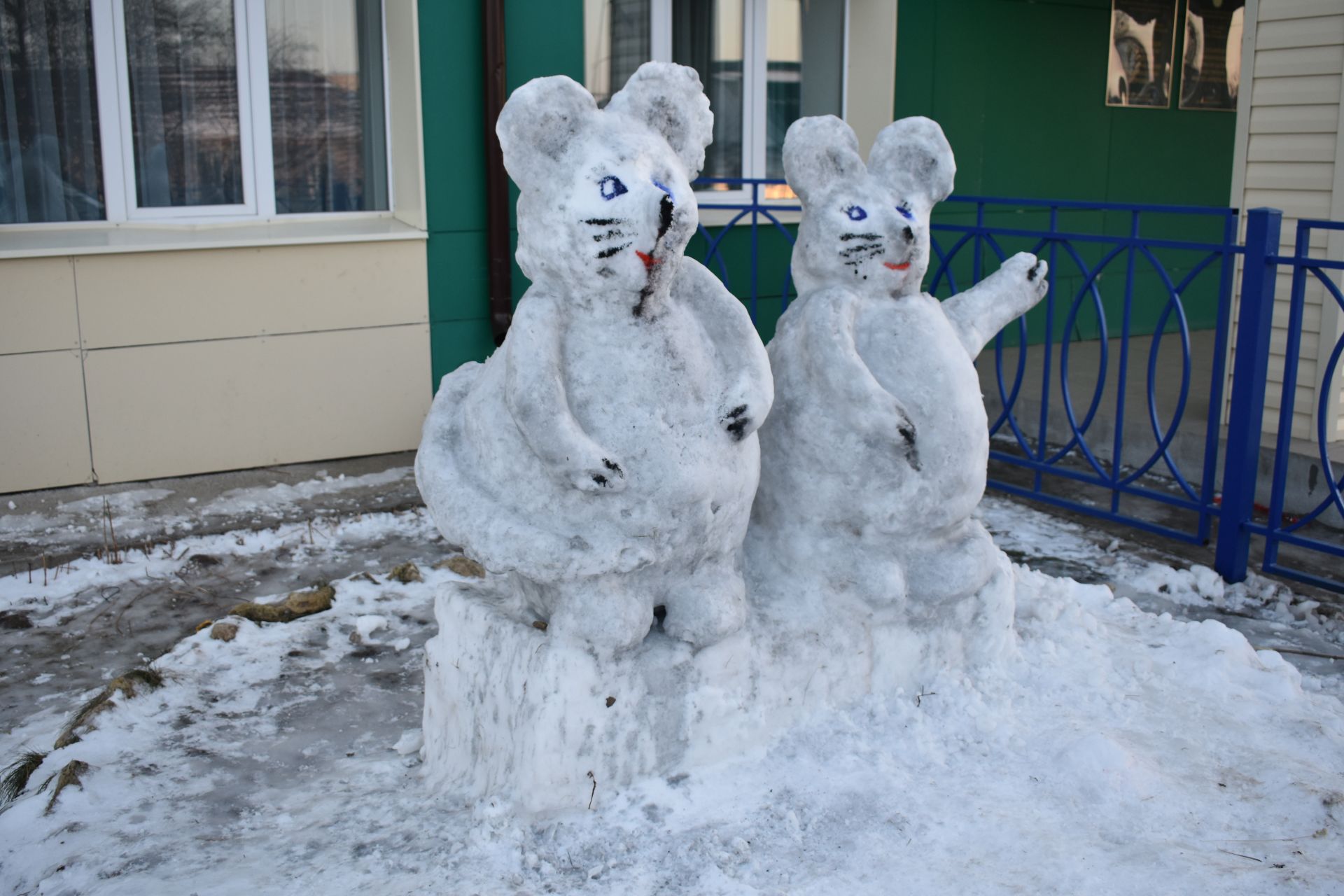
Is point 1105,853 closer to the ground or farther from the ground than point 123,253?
closer to the ground

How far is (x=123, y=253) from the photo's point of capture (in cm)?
601

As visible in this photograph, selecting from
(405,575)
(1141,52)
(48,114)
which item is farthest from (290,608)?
(1141,52)

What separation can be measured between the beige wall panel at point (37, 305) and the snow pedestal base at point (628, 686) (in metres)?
3.61

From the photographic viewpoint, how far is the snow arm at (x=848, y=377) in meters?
3.19

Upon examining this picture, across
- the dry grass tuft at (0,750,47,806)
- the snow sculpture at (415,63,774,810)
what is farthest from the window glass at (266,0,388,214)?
the snow sculpture at (415,63,774,810)

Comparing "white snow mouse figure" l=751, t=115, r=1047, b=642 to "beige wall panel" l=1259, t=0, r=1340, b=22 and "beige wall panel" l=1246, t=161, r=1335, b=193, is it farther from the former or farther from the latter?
"beige wall panel" l=1259, t=0, r=1340, b=22

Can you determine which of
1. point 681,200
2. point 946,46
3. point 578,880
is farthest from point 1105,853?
point 946,46

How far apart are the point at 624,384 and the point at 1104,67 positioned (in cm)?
841

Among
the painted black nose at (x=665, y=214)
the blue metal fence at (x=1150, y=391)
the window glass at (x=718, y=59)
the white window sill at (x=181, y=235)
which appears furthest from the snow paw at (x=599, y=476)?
the window glass at (x=718, y=59)

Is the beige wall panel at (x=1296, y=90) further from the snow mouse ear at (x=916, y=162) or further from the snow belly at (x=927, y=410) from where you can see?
the snow belly at (x=927, y=410)

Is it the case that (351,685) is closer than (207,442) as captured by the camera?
Yes

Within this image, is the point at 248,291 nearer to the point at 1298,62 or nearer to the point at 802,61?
the point at 802,61

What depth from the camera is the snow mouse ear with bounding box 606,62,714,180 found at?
2969mm

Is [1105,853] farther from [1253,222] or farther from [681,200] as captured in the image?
[1253,222]
